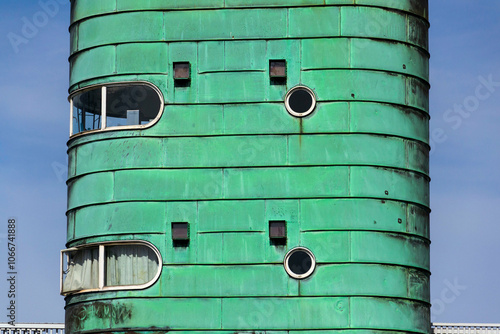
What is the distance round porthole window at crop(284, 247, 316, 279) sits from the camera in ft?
121

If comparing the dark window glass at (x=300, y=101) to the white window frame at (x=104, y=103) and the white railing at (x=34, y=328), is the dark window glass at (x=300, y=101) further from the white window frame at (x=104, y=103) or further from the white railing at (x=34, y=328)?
the white railing at (x=34, y=328)

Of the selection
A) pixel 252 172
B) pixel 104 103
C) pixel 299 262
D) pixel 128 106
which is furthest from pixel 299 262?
pixel 104 103

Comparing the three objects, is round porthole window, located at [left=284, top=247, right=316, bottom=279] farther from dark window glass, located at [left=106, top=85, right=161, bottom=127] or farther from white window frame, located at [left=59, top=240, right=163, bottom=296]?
dark window glass, located at [left=106, top=85, right=161, bottom=127]

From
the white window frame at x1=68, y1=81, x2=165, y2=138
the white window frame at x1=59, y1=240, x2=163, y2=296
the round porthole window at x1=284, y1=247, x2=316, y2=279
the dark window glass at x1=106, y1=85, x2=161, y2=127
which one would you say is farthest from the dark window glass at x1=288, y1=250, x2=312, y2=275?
the dark window glass at x1=106, y1=85, x2=161, y2=127

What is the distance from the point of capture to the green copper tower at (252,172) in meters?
36.9

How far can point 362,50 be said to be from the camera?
38312mm

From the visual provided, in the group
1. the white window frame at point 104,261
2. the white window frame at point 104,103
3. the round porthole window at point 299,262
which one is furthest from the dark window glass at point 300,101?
the white window frame at point 104,261

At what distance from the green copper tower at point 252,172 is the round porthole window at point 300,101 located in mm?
44

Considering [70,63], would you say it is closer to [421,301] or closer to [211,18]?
[211,18]

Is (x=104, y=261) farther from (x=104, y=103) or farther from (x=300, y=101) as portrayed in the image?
(x=300, y=101)

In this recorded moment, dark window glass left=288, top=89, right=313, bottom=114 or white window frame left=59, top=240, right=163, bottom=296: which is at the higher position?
dark window glass left=288, top=89, right=313, bottom=114

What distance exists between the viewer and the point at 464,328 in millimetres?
39406

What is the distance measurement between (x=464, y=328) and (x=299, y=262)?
19.9 ft

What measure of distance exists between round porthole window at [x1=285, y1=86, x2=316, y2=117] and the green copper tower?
0.14 ft
